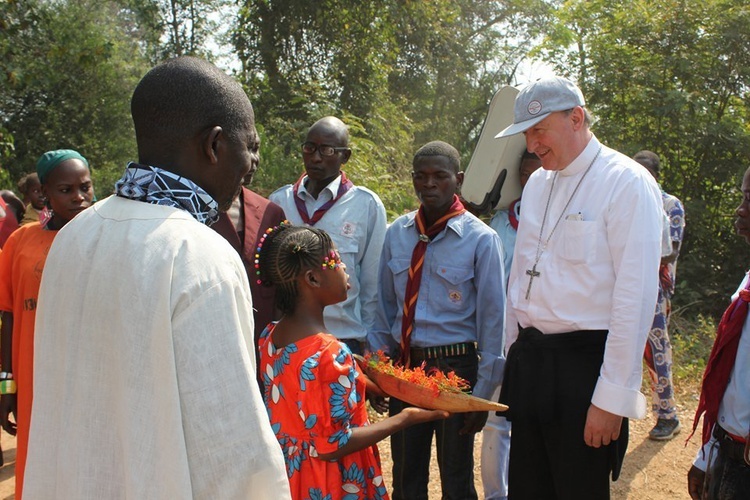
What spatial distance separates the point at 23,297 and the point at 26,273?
0.11 m

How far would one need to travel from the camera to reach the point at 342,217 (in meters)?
4.30

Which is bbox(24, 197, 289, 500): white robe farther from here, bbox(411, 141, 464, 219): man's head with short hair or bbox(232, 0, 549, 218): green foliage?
bbox(232, 0, 549, 218): green foliage

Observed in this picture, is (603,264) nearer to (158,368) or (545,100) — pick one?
(545,100)

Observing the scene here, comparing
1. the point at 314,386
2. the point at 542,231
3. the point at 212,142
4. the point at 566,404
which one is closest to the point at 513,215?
the point at 542,231

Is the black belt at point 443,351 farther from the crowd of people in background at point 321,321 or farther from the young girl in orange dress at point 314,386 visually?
the young girl in orange dress at point 314,386

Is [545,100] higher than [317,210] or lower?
higher

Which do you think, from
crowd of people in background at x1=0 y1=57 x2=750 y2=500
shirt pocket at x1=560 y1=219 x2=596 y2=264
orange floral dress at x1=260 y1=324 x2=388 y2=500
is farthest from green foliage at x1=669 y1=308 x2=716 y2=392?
orange floral dress at x1=260 y1=324 x2=388 y2=500

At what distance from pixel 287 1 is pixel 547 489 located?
1030cm

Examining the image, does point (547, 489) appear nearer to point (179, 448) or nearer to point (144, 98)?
point (179, 448)

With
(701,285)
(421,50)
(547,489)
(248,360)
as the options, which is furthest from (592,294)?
(421,50)

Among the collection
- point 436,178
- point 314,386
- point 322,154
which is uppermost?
point 322,154

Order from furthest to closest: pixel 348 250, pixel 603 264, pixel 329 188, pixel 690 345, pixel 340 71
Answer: pixel 340 71 < pixel 690 345 < pixel 329 188 < pixel 348 250 < pixel 603 264

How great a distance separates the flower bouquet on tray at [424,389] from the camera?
2.79 m

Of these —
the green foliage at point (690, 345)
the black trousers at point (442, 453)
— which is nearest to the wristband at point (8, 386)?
the black trousers at point (442, 453)
